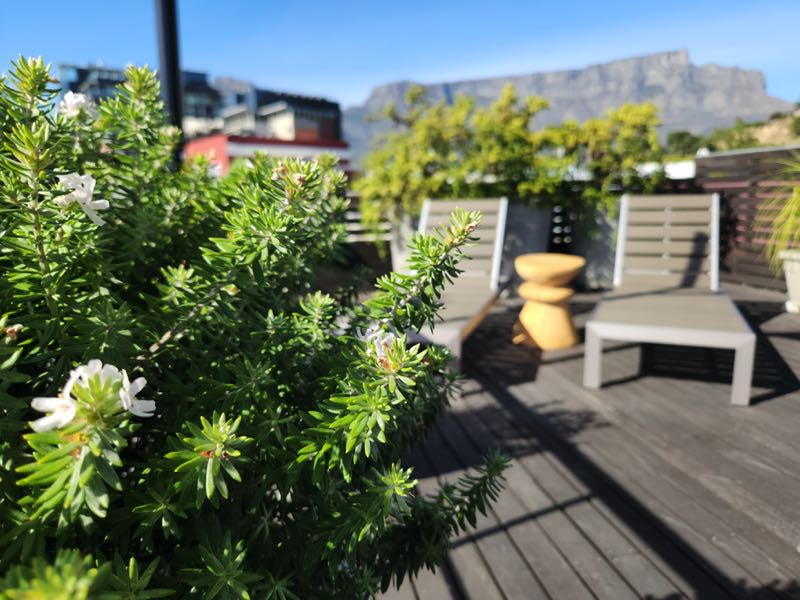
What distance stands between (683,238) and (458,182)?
2476 millimetres

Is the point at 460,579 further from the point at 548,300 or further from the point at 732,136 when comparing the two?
the point at 732,136

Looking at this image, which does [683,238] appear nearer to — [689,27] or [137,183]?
[137,183]

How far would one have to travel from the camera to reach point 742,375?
121 inches

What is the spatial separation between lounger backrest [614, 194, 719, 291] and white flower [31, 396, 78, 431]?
14.8ft

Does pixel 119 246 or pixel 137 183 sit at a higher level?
pixel 137 183

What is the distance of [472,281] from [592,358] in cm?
158

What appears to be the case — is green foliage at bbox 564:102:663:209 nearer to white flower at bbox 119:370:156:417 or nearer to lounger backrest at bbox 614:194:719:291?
lounger backrest at bbox 614:194:719:291

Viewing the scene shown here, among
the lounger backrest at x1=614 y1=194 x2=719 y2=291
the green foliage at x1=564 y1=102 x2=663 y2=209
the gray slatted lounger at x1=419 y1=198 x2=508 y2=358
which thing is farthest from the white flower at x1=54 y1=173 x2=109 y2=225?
the green foliage at x1=564 y1=102 x2=663 y2=209

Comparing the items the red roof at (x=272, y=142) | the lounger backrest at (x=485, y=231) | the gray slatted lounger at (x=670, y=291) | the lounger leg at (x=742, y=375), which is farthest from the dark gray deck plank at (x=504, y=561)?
the red roof at (x=272, y=142)

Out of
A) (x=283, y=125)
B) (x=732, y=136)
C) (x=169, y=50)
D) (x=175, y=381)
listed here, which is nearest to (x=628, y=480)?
(x=175, y=381)

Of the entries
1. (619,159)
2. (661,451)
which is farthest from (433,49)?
(661,451)

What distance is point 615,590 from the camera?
1661 millimetres

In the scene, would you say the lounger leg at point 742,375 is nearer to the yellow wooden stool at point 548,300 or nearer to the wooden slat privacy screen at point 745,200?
the yellow wooden stool at point 548,300

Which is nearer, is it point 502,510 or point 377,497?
point 377,497
